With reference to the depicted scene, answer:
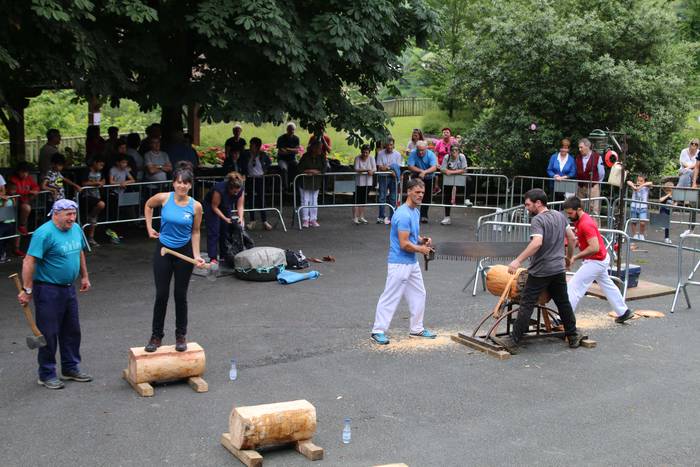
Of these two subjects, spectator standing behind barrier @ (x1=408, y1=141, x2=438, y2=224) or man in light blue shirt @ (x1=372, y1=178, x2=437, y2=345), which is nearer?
man in light blue shirt @ (x1=372, y1=178, x2=437, y2=345)

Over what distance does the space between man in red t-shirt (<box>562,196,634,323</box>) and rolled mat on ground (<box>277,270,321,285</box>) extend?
14.2 ft

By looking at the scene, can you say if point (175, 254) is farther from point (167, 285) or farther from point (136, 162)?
point (136, 162)

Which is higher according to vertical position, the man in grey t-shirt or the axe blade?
the man in grey t-shirt

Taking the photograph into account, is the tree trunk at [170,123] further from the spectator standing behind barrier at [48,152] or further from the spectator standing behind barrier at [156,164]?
the spectator standing behind barrier at [48,152]

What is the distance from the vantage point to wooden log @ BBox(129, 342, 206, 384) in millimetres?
8930

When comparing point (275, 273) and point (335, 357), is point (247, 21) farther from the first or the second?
point (335, 357)

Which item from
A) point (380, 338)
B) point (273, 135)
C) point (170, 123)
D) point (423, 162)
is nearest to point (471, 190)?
point (423, 162)

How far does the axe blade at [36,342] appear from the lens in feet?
28.6

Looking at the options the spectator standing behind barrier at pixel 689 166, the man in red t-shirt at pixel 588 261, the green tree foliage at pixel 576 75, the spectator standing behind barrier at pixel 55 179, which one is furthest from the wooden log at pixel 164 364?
the spectator standing behind barrier at pixel 689 166

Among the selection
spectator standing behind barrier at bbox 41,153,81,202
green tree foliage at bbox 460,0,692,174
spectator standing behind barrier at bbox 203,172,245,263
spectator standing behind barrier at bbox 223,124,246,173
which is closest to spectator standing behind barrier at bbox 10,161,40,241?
spectator standing behind barrier at bbox 41,153,81,202

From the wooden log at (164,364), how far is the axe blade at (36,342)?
85 centimetres

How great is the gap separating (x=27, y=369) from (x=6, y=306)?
298cm

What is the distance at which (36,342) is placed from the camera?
8.75 metres

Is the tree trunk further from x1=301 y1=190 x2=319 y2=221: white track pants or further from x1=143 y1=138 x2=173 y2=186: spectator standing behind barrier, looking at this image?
x1=301 y1=190 x2=319 y2=221: white track pants
